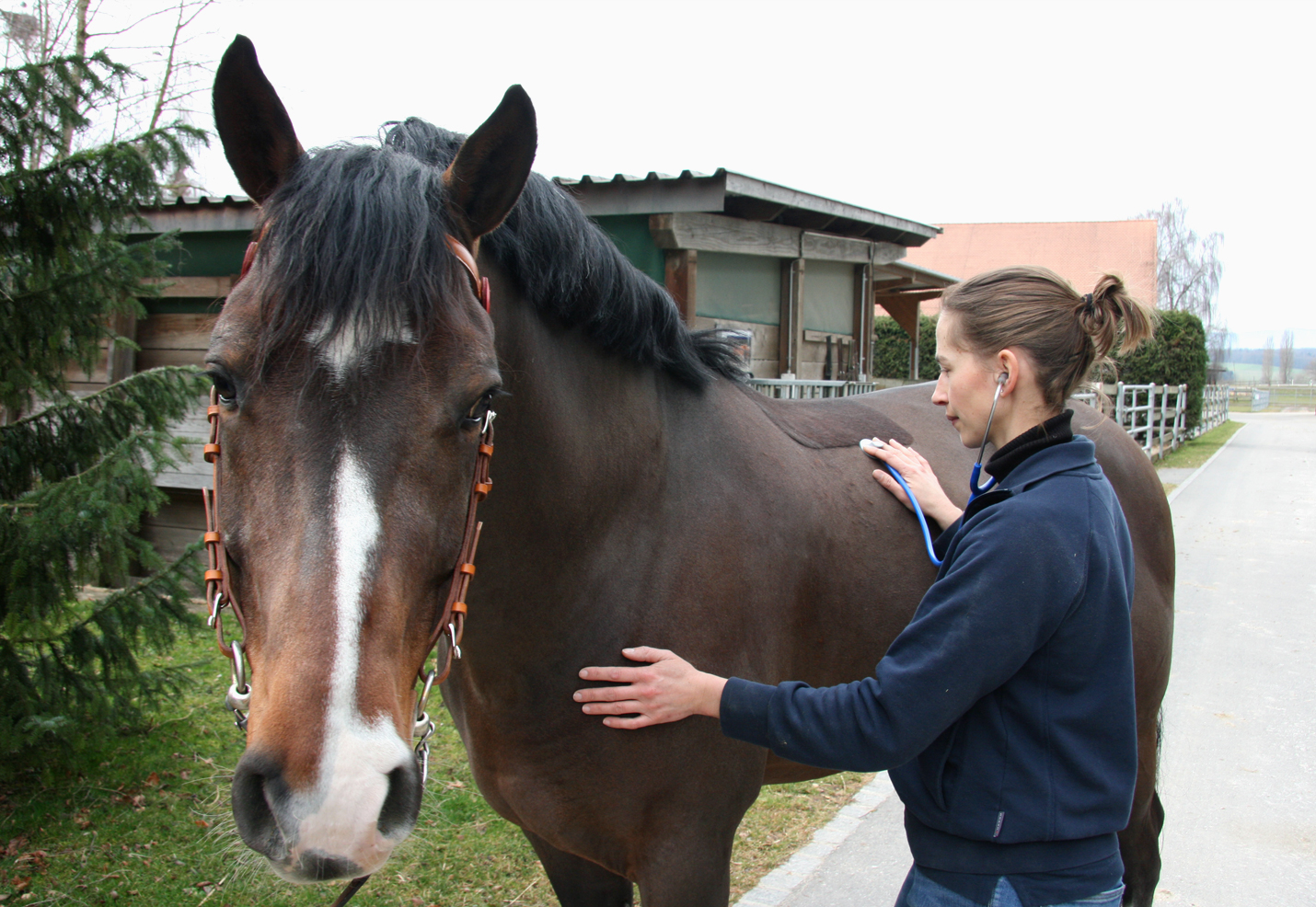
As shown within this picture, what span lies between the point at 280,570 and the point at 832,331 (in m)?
8.17

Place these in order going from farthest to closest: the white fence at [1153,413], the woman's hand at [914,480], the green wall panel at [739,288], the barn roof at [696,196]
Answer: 1. the white fence at [1153,413]
2. the green wall panel at [739,288]
3. the barn roof at [696,196]
4. the woman's hand at [914,480]

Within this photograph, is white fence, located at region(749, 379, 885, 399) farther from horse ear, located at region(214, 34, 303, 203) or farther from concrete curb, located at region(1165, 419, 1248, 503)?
horse ear, located at region(214, 34, 303, 203)

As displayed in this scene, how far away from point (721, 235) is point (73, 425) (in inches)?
176

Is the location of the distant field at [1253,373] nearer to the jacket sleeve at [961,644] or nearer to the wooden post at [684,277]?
the wooden post at [684,277]

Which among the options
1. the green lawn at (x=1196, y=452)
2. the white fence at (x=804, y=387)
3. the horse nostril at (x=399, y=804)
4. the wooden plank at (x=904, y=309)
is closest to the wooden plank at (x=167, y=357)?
the white fence at (x=804, y=387)

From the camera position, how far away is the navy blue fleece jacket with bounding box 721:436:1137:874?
52.2 inches

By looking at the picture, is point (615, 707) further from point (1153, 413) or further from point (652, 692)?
point (1153, 413)

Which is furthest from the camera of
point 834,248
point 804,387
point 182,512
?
point 834,248

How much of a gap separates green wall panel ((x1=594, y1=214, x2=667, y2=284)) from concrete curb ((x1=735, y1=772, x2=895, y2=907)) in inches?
154

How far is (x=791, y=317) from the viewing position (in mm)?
7801

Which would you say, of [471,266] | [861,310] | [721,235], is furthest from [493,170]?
[861,310]

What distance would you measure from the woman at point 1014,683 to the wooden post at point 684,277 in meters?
4.76

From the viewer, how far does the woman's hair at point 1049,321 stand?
1562 mm

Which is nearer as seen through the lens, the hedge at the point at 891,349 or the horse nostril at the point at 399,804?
the horse nostril at the point at 399,804
